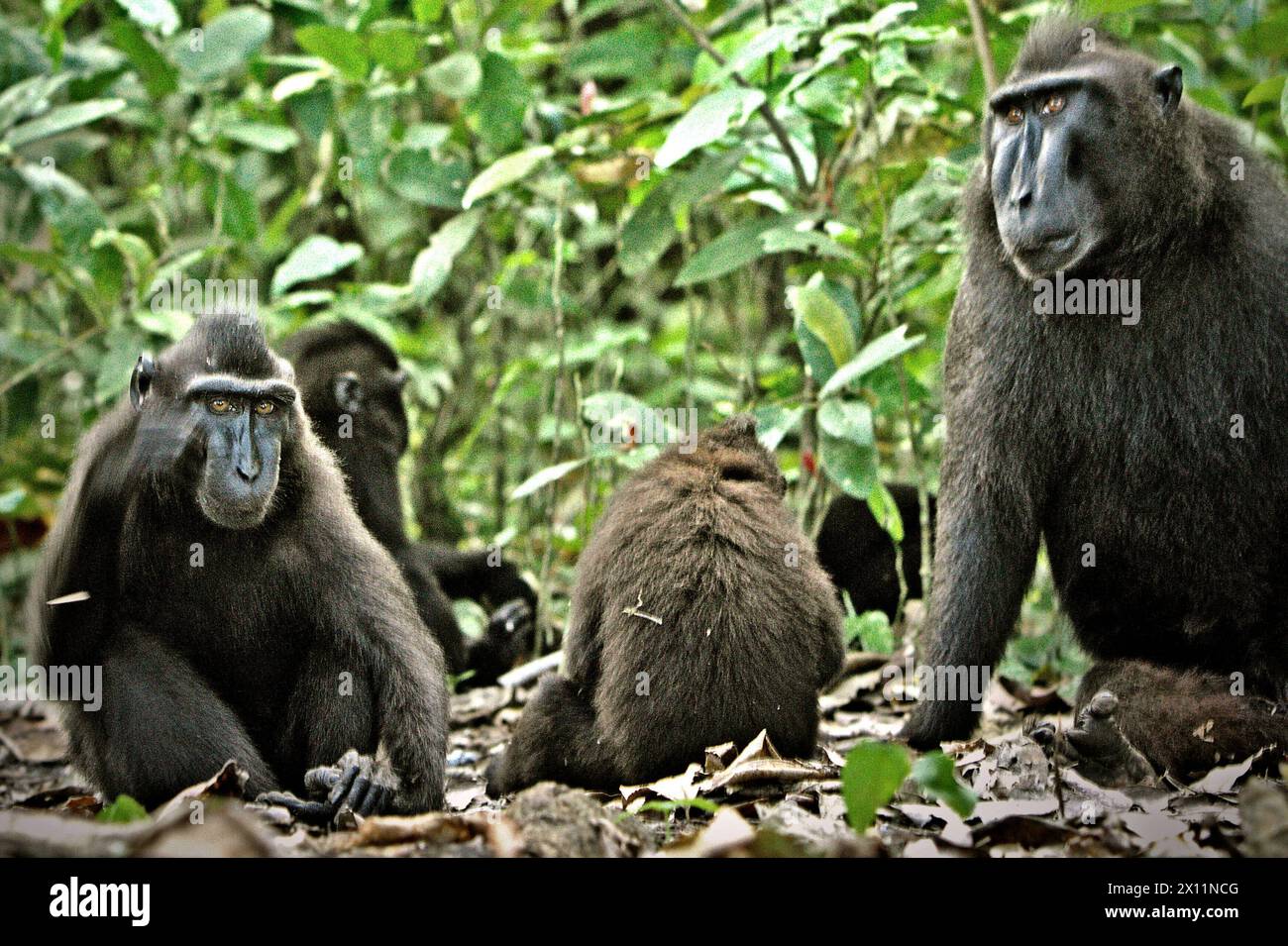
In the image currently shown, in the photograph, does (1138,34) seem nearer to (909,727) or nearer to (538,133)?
(538,133)

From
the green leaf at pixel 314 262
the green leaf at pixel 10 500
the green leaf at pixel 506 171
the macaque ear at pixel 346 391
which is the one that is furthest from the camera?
the green leaf at pixel 314 262

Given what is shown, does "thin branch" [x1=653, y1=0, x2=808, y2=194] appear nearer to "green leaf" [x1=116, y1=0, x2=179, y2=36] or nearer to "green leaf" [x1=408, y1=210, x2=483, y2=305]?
"green leaf" [x1=408, y1=210, x2=483, y2=305]

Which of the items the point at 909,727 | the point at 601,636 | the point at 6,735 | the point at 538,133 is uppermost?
the point at 538,133

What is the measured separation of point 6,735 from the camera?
7.04m

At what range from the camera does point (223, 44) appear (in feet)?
25.9

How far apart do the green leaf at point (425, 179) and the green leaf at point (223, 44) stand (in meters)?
1.06

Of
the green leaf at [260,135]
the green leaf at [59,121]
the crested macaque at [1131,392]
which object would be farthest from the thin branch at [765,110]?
the green leaf at [59,121]

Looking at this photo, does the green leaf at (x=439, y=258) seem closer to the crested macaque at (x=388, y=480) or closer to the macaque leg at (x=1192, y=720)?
the crested macaque at (x=388, y=480)

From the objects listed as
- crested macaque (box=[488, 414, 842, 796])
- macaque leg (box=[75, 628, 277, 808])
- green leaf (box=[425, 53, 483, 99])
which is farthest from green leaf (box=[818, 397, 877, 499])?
macaque leg (box=[75, 628, 277, 808])

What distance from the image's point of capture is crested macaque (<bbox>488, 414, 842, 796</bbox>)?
15.6 ft

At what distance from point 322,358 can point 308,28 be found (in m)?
1.75

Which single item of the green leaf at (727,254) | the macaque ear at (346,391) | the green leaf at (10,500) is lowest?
the green leaf at (10,500)

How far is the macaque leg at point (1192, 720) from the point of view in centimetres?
462
